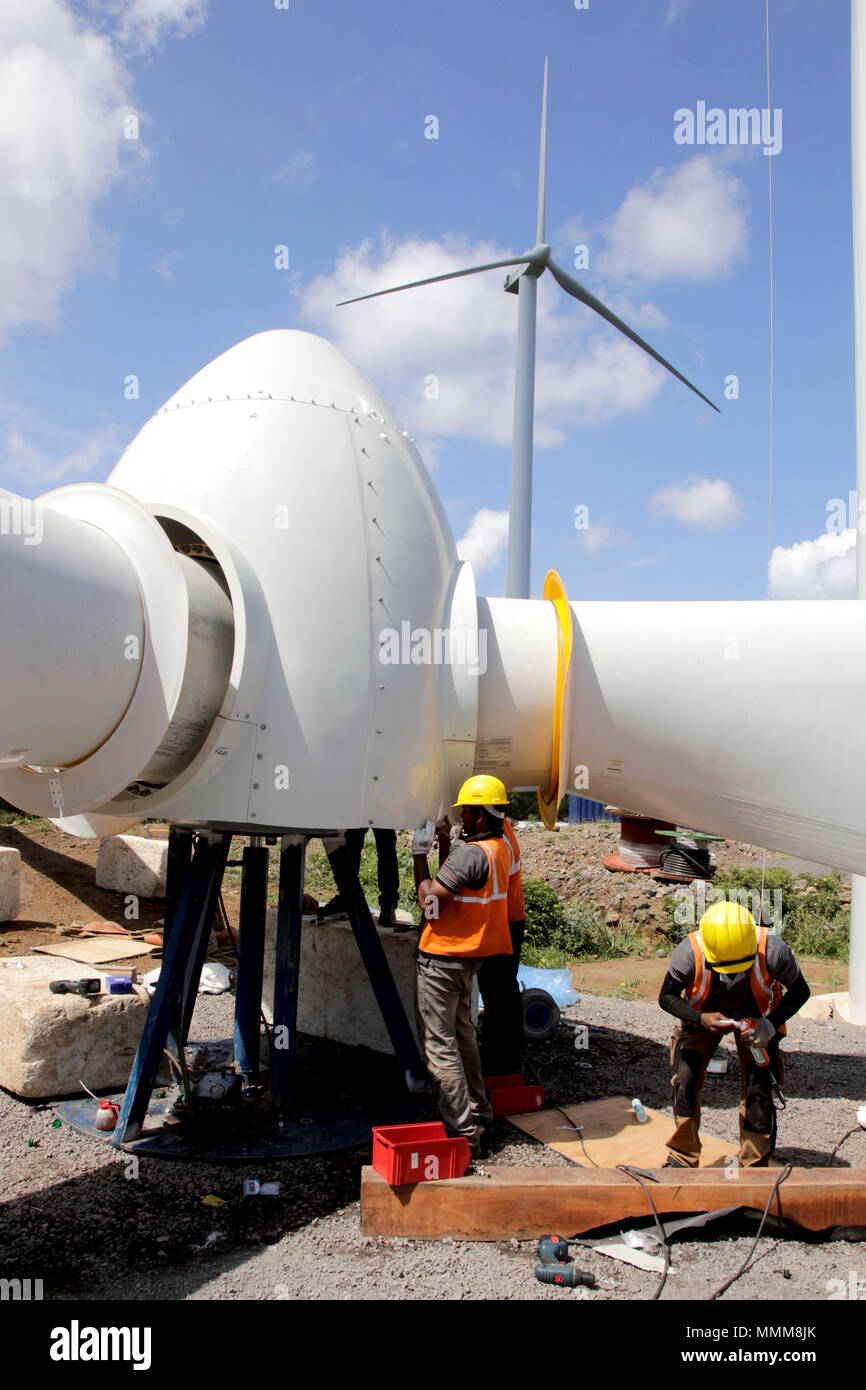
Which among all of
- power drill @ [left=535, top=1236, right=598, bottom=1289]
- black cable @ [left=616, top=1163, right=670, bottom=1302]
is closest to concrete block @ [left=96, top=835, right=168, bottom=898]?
black cable @ [left=616, top=1163, right=670, bottom=1302]

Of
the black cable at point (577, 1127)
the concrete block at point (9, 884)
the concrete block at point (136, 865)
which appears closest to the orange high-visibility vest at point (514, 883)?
the black cable at point (577, 1127)

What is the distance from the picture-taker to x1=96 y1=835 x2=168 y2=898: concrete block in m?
12.0

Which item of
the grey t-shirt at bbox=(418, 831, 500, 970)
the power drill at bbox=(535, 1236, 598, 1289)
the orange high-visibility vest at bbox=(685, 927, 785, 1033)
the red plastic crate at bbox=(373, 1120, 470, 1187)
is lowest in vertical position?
the power drill at bbox=(535, 1236, 598, 1289)

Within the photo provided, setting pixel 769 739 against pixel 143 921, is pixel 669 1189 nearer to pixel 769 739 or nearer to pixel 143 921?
pixel 769 739

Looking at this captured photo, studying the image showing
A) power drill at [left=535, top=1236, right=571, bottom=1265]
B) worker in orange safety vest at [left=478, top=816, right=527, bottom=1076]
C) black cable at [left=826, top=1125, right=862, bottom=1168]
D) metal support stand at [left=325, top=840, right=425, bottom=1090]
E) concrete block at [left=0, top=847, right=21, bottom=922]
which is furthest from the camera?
concrete block at [left=0, top=847, right=21, bottom=922]

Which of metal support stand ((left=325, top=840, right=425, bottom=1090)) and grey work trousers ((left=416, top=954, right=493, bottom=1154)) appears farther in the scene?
metal support stand ((left=325, top=840, right=425, bottom=1090))

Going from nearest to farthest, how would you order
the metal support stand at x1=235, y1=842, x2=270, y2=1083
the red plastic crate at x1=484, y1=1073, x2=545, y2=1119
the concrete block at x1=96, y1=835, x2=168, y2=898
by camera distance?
the red plastic crate at x1=484, y1=1073, x2=545, y2=1119 → the metal support stand at x1=235, y1=842, x2=270, y2=1083 → the concrete block at x1=96, y1=835, x2=168, y2=898

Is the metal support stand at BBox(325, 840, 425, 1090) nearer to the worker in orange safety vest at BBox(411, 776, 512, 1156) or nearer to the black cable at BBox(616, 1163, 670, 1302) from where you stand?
the worker in orange safety vest at BBox(411, 776, 512, 1156)

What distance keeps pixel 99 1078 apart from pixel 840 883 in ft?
43.0

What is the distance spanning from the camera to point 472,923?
5.03 meters

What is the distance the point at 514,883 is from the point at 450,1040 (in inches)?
50.3

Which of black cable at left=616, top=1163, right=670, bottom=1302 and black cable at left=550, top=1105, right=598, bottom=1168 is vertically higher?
black cable at left=616, top=1163, right=670, bottom=1302

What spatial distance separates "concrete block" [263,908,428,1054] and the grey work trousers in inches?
44.1

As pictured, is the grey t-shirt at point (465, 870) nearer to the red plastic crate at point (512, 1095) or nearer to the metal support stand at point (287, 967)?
the metal support stand at point (287, 967)
